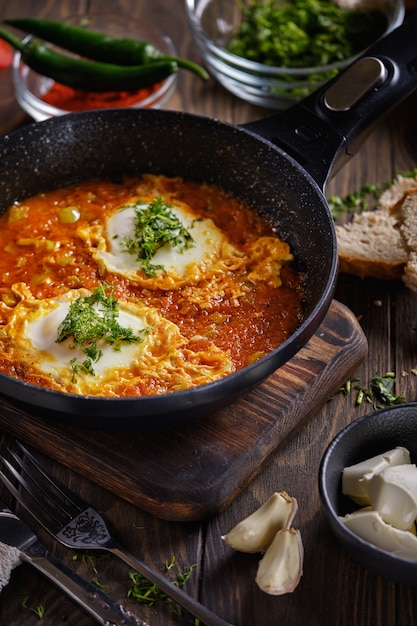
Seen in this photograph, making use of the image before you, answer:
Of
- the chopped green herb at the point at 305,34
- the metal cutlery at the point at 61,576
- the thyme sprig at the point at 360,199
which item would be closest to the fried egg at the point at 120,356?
the metal cutlery at the point at 61,576

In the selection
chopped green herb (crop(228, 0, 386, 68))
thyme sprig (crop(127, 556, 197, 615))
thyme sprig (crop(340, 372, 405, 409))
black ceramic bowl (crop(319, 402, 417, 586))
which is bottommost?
thyme sprig (crop(127, 556, 197, 615))

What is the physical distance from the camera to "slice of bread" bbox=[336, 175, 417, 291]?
4.75 meters

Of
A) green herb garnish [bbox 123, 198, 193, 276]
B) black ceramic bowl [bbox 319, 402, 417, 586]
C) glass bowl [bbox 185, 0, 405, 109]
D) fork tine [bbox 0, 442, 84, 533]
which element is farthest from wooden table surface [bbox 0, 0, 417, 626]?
glass bowl [bbox 185, 0, 405, 109]

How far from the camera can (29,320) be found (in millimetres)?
4148

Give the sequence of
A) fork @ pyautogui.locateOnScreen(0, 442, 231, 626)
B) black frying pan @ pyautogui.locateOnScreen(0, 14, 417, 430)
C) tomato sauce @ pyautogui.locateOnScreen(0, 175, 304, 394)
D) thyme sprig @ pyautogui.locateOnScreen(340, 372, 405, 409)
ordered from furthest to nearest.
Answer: thyme sprig @ pyautogui.locateOnScreen(340, 372, 405, 409), tomato sauce @ pyautogui.locateOnScreen(0, 175, 304, 394), black frying pan @ pyautogui.locateOnScreen(0, 14, 417, 430), fork @ pyautogui.locateOnScreen(0, 442, 231, 626)

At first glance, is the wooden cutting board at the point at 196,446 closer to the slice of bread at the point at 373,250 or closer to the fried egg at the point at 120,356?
the fried egg at the point at 120,356

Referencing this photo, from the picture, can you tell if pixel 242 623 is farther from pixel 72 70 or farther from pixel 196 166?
pixel 72 70

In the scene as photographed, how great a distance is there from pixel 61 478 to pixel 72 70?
9.96 feet

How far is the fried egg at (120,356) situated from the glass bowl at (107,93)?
2.07 m

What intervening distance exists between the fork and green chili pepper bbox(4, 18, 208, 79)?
10.4 ft

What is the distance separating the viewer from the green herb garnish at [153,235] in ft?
14.6

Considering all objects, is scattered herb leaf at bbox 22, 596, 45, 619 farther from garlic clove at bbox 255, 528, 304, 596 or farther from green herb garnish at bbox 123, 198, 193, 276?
green herb garnish at bbox 123, 198, 193, 276

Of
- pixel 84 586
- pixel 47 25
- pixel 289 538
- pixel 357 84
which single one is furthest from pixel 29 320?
pixel 47 25

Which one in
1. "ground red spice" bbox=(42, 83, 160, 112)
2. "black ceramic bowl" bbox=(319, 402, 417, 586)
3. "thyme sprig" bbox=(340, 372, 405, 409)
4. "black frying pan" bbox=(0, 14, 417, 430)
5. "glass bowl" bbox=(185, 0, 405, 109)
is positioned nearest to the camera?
"black ceramic bowl" bbox=(319, 402, 417, 586)
